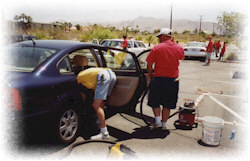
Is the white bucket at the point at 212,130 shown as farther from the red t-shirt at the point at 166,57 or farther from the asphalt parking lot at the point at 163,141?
the red t-shirt at the point at 166,57

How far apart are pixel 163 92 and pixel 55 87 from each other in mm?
2080

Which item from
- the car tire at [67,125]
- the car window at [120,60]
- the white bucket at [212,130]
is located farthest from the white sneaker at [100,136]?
the white bucket at [212,130]

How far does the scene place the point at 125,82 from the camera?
480 centimetres

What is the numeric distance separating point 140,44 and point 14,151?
569 inches

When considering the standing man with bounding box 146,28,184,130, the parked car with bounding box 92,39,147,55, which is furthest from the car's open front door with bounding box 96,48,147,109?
the parked car with bounding box 92,39,147,55

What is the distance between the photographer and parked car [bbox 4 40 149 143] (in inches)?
127

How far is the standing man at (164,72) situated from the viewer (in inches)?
177

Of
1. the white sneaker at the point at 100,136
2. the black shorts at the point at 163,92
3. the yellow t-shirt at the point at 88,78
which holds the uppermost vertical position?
the yellow t-shirt at the point at 88,78

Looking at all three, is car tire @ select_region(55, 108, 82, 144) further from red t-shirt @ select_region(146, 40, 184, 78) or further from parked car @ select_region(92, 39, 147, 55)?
parked car @ select_region(92, 39, 147, 55)

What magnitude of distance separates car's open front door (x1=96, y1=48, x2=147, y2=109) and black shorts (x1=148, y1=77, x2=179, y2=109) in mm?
307

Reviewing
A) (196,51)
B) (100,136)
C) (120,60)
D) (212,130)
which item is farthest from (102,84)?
(196,51)

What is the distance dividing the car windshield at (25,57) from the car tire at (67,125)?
84cm

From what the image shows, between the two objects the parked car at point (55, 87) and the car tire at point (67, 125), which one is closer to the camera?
the parked car at point (55, 87)

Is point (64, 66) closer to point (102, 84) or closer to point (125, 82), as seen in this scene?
point (102, 84)
